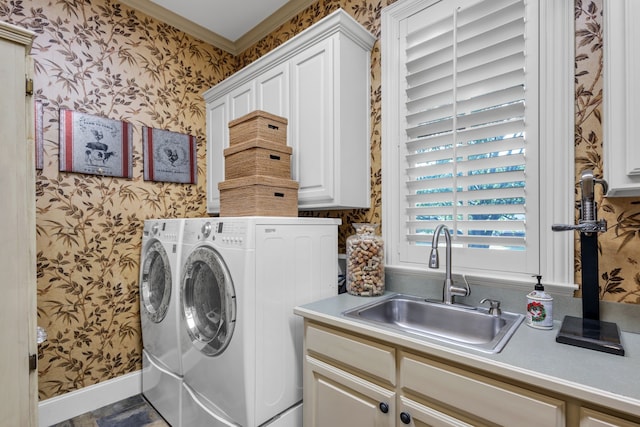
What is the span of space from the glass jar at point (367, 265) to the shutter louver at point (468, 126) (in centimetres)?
22

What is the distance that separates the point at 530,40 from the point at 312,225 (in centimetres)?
132

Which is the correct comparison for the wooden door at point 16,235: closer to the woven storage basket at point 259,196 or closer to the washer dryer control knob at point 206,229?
the washer dryer control knob at point 206,229

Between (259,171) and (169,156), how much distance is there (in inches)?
47.8

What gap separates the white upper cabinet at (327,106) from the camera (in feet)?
5.92

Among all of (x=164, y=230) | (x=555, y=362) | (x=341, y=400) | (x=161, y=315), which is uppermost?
(x=164, y=230)

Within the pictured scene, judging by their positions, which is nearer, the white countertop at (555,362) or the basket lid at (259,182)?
the white countertop at (555,362)

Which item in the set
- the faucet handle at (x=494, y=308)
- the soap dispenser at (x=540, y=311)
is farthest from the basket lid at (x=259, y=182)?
the soap dispenser at (x=540, y=311)

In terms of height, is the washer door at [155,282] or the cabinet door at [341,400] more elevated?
the washer door at [155,282]

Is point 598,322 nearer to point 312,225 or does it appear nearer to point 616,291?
point 616,291

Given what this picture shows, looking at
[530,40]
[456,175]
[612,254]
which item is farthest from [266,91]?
[612,254]

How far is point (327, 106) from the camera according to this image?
184cm

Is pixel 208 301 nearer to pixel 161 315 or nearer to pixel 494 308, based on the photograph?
pixel 161 315

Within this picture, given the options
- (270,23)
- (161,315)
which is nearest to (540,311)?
(161,315)

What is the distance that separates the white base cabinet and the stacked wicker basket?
674mm
